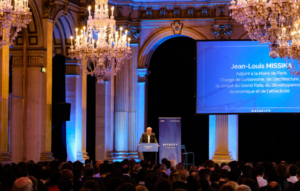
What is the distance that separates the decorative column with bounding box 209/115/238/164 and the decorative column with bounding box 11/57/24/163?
21.8 feet

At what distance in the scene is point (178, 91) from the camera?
18.0 meters

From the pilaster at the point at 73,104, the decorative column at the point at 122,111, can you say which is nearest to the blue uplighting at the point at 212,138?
the decorative column at the point at 122,111

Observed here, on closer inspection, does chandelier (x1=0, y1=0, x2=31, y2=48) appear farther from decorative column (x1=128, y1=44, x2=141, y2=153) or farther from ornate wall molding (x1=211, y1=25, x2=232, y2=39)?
ornate wall molding (x1=211, y1=25, x2=232, y2=39)

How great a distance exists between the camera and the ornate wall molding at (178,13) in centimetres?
1641

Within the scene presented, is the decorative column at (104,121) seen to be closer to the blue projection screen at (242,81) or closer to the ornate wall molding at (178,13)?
the ornate wall molding at (178,13)

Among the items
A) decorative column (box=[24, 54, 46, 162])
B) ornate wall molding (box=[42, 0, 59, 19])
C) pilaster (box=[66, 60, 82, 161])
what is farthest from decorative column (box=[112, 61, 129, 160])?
ornate wall molding (box=[42, 0, 59, 19])

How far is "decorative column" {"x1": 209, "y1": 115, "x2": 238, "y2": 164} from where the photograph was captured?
627 inches

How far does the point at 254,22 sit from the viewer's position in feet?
32.7

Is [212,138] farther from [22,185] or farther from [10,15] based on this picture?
[22,185]

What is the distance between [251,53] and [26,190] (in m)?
11.4

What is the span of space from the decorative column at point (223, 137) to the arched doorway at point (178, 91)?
1.69 metres

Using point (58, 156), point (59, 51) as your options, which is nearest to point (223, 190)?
point (58, 156)

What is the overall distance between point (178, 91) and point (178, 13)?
3100 mm

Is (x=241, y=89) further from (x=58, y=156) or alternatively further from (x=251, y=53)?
(x=58, y=156)
